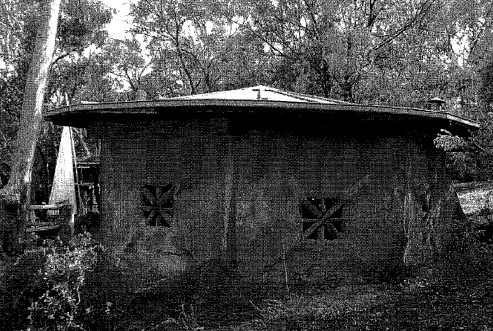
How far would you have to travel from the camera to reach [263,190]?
729 cm

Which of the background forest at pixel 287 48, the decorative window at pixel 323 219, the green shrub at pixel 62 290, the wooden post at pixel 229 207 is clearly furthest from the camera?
the background forest at pixel 287 48

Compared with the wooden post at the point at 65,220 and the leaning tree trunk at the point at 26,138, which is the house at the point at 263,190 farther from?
the wooden post at the point at 65,220

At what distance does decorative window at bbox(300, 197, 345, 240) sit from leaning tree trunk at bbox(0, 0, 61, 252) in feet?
21.2

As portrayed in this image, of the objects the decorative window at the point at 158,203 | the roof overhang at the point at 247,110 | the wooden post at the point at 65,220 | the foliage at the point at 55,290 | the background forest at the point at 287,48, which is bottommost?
the foliage at the point at 55,290

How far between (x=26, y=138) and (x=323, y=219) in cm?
683

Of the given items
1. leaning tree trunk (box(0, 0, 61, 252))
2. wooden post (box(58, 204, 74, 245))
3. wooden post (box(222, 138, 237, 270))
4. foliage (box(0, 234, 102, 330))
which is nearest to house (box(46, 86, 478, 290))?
wooden post (box(222, 138, 237, 270))

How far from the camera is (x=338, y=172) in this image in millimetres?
7496

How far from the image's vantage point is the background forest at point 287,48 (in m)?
18.3

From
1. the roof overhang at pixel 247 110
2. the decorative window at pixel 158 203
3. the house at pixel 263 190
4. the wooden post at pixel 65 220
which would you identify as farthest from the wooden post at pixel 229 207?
the wooden post at pixel 65 220

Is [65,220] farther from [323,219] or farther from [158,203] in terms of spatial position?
[323,219]

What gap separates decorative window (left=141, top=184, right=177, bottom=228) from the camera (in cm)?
764

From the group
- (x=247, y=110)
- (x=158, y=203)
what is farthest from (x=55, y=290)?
(x=247, y=110)

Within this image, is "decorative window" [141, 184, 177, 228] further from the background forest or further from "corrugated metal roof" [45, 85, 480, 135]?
the background forest

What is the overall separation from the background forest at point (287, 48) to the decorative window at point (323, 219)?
5.89m
